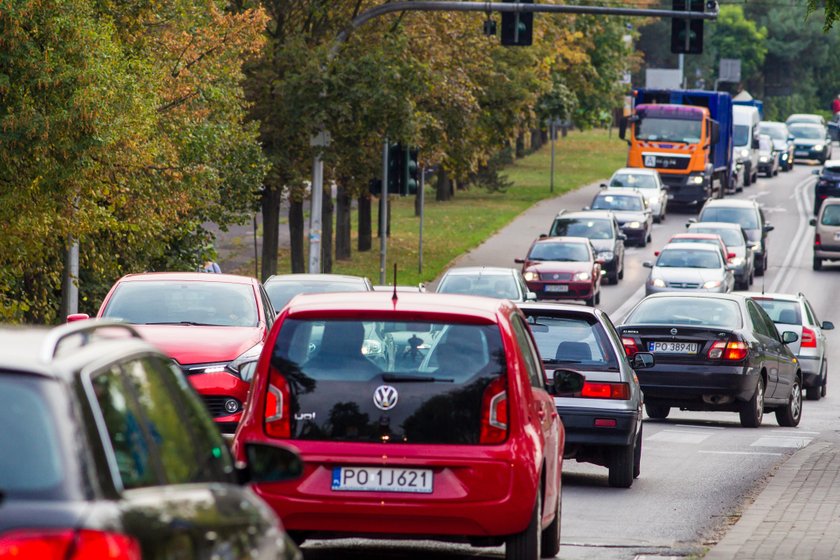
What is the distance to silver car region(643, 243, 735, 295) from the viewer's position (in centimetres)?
3812

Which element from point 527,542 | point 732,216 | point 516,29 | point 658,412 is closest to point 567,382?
point 527,542

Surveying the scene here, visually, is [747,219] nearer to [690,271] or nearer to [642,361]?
[690,271]

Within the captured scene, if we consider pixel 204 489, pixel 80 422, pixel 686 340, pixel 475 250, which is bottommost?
pixel 475 250

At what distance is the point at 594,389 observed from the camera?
13453mm

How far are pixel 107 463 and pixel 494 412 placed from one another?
431 centimetres

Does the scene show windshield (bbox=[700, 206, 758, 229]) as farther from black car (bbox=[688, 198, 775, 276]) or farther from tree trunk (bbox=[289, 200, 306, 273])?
tree trunk (bbox=[289, 200, 306, 273])

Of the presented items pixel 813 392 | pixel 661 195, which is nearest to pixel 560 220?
pixel 661 195

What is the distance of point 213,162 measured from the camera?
90.0 ft

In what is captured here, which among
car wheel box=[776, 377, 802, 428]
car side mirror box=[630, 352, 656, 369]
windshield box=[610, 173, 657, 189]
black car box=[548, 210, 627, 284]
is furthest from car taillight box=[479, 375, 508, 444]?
windshield box=[610, 173, 657, 189]

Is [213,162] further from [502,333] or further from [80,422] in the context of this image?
[80,422]

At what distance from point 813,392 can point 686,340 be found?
30.2 feet

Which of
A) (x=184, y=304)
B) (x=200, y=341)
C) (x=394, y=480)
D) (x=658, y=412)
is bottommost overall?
(x=658, y=412)

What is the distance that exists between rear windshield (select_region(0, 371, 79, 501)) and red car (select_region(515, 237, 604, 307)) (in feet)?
111

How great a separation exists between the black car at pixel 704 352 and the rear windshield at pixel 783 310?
6951mm
